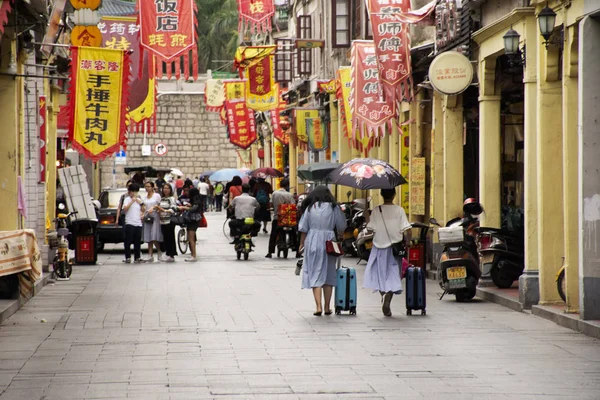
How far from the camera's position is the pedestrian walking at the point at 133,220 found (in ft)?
83.1

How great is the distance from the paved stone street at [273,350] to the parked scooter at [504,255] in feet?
2.86

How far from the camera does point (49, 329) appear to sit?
13.5 meters

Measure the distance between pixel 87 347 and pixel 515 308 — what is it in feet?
20.7

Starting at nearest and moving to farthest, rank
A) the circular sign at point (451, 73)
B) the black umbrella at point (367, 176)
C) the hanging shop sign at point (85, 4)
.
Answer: the black umbrella at point (367, 176) → the circular sign at point (451, 73) → the hanging shop sign at point (85, 4)

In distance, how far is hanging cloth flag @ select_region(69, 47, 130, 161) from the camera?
21156 mm

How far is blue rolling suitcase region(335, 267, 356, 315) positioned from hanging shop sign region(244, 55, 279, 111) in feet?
85.7

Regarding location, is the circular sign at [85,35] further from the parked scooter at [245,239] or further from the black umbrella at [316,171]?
the black umbrella at [316,171]

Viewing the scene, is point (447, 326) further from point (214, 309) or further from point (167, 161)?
point (167, 161)

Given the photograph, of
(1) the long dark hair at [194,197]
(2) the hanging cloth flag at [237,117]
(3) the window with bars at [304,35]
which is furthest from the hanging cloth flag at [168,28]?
(2) the hanging cloth flag at [237,117]

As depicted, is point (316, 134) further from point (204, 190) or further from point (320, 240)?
point (320, 240)

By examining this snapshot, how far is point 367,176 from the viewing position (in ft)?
52.4

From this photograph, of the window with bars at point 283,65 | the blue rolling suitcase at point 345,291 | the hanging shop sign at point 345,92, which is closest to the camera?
the blue rolling suitcase at point 345,291

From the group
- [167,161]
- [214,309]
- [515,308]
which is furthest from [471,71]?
[167,161]

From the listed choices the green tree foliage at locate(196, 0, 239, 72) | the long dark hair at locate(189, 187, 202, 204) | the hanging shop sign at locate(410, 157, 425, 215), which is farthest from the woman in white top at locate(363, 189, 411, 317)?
the green tree foliage at locate(196, 0, 239, 72)
